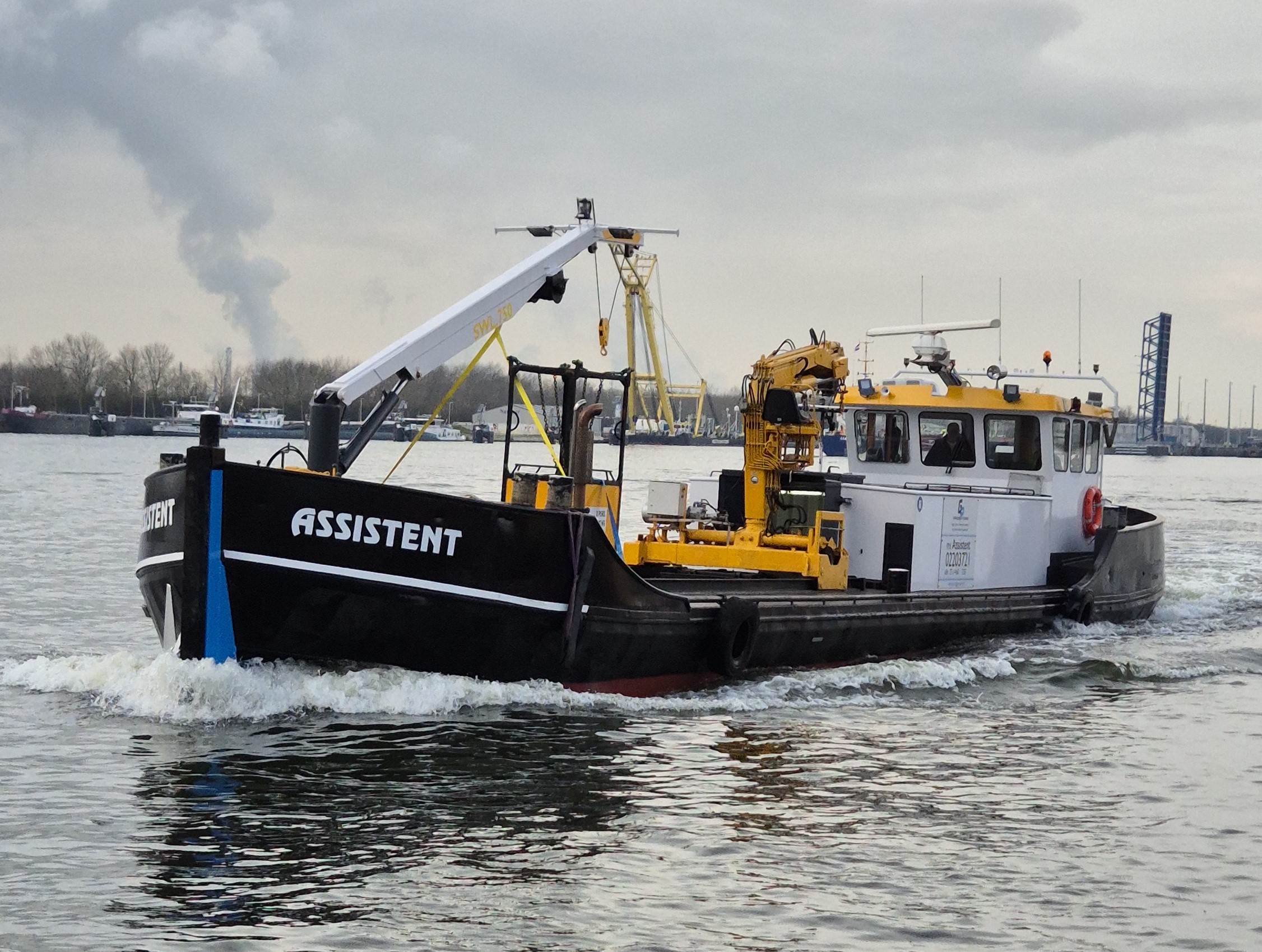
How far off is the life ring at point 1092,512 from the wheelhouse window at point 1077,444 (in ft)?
1.21

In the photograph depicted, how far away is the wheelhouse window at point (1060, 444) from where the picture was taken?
1791 cm

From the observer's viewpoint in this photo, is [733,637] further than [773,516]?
No

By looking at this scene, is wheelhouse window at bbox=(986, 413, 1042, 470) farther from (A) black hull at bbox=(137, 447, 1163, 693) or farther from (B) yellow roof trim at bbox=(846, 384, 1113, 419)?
(A) black hull at bbox=(137, 447, 1163, 693)

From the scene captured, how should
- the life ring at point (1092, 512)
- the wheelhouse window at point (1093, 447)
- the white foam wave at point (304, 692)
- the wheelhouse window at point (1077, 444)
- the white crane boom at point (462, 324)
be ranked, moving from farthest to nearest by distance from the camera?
1. the wheelhouse window at point (1093, 447)
2. the life ring at point (1092, 512)
3. the wheelhouse window at point (1077, 444)
4. the white crane boom at point (462, 324)
5. the white foam wave at point (304, 692)

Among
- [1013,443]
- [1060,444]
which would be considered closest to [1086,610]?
[1060,444]

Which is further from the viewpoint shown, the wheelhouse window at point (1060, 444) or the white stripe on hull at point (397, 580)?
the wheelhouse window at point (1060, 444)

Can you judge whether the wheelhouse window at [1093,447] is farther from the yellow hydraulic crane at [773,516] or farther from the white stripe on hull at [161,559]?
the white stripe on hull at [161,559]

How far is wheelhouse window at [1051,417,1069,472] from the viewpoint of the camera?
17914 millimetres

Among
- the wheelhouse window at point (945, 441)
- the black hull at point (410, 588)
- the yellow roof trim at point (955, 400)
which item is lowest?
the black hull at point (410, 588)

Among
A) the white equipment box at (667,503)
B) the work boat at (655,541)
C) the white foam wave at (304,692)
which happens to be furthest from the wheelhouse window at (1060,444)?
the white foam wave at (304,692)

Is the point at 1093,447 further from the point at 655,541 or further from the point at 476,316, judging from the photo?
the point at 476,316

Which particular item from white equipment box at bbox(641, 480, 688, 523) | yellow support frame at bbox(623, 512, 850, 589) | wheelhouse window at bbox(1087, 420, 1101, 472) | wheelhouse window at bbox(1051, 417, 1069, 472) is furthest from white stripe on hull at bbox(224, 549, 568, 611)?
wheelhouse window at bbox(1087, 420, 1101, 472)

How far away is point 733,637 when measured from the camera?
13.5m

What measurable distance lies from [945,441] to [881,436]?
2.53 feet
